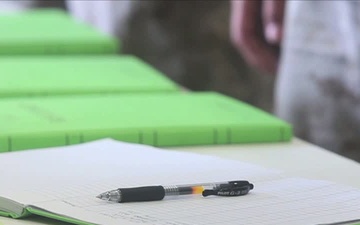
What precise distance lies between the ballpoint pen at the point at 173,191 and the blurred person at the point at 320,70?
0.80 meters

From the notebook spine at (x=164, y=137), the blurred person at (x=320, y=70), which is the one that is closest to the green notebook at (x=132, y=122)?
the notebook spine at (x=164, y=137)

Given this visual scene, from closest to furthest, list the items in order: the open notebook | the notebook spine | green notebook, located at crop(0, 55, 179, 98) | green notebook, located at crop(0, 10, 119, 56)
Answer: the open notebook < the notebook spine < green notebook, located at crop(0, 55, 179, 98) < green notebook, located at crop(0, 10, 119, 56)

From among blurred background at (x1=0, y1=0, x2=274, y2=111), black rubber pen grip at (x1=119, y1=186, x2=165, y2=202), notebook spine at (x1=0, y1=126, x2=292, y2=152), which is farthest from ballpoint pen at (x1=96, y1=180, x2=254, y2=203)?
blurred background at (x1=0, y1=0, x2=274, y2=111)

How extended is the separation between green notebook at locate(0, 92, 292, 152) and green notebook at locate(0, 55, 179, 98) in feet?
0.29

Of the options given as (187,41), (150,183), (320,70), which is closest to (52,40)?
(187,41)

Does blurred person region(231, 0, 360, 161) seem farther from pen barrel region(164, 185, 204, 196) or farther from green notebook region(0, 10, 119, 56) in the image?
pen barrel region(164, 185, 204, 196)

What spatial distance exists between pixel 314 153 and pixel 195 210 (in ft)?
1.39

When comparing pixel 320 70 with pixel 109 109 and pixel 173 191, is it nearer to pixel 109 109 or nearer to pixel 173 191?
pixel 109 109

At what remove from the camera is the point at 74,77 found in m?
1.78

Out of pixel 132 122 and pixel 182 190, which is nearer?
pixel 182 190

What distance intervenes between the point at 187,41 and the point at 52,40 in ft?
1.37

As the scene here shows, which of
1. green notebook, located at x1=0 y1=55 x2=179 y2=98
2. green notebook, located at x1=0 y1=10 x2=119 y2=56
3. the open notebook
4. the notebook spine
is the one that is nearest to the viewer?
the open notebook

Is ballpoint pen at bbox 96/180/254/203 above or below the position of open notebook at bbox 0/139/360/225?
above

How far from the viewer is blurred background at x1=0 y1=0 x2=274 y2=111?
2.31m
